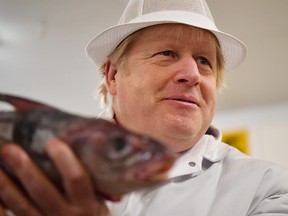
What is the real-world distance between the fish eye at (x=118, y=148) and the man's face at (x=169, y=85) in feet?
1.54

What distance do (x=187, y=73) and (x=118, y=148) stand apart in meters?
0.57

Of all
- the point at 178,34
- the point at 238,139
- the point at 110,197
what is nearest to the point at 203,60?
the point at 178,34

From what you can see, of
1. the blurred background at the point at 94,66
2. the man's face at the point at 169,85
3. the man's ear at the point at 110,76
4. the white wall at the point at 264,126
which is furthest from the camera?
the white wall at the point at 264,126

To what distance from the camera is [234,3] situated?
2365mm

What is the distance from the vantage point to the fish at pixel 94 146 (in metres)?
0.42

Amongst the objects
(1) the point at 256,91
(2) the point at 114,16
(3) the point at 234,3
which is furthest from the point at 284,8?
(1) the point at 256,91

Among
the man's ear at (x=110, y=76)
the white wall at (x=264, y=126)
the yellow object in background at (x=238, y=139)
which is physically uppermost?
the man's ear at (x=110, y=76)

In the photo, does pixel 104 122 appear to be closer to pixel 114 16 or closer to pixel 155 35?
pixel 155 35

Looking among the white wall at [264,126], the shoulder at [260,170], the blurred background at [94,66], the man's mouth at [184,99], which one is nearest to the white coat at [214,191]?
the shoulder at [260,170]

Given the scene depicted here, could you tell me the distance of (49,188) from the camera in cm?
47

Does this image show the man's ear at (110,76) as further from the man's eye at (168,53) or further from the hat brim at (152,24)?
the man's eye at (168,53)

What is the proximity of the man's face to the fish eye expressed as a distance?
470mm

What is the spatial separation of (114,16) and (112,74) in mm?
1395

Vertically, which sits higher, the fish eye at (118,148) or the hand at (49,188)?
the fish eye at (118,148)
